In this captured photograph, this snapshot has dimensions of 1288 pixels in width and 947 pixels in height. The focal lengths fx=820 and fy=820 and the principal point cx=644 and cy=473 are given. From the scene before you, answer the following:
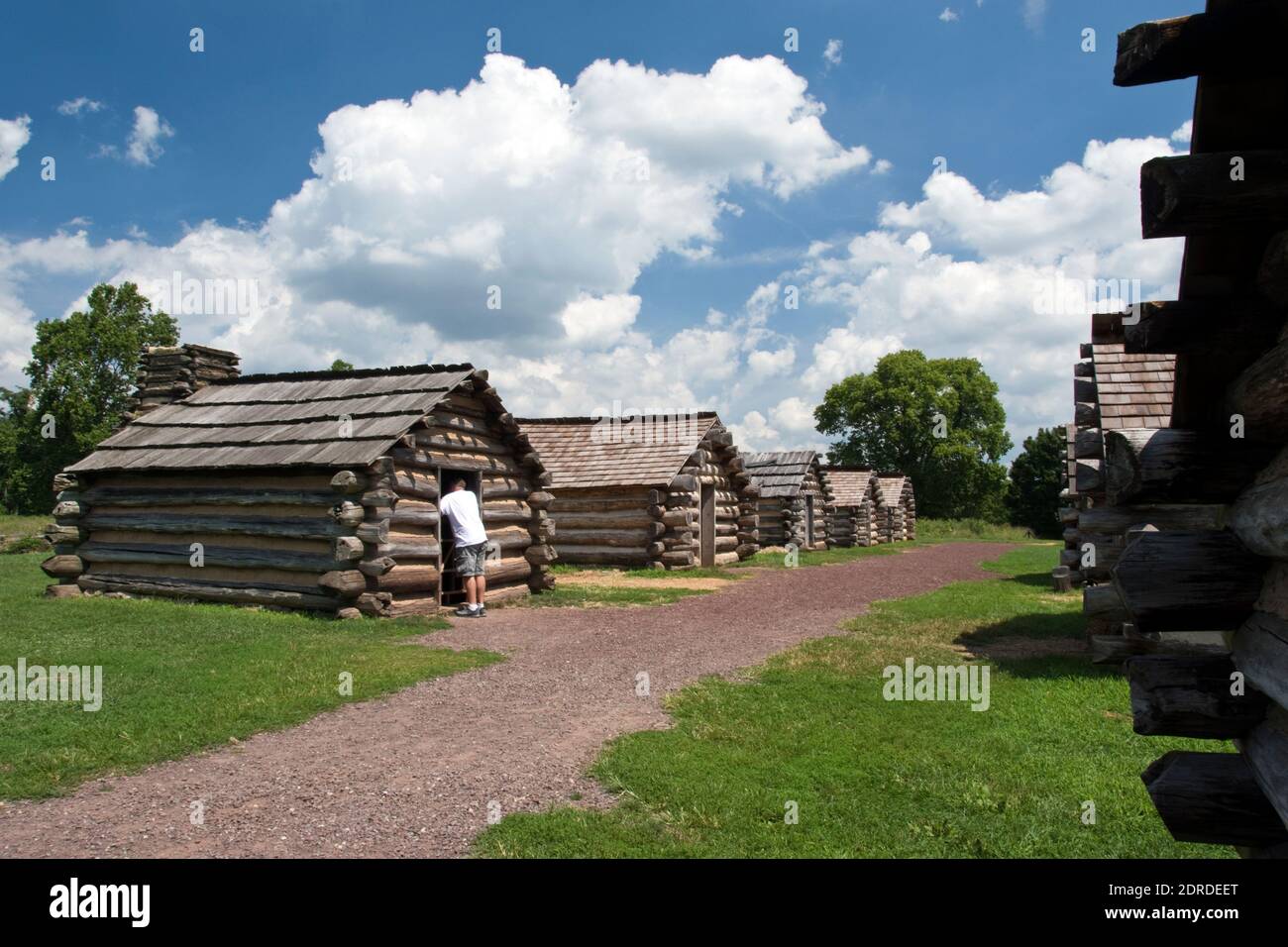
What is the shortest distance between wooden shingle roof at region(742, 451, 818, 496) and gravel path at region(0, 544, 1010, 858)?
2486 cm

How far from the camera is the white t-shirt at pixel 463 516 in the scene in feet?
45.6

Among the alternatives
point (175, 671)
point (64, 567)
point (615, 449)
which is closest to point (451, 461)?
point (175, 671)

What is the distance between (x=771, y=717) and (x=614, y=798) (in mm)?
2359

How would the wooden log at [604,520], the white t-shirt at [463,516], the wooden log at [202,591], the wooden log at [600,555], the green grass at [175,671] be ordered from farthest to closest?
the wooden log at [604,520] < the wooden log at [600,555] < the white t-shirt at [463,516] < the wooden log at [202,591] < the green grass at [175,671]

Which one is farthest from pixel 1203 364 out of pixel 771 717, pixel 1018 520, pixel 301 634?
pixel 1018 520

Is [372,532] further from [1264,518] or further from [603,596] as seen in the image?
[1264,518]

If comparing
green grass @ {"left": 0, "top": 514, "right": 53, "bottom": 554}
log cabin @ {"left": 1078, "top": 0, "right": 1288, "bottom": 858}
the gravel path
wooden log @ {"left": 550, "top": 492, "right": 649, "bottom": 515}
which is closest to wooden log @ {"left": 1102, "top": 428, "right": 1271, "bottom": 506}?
log cabin @ {"left": 1078, "top": 0, "right": 1288, "bottom": 858}

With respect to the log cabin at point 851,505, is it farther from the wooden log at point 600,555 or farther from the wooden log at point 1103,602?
the wooden log at point 1103,602

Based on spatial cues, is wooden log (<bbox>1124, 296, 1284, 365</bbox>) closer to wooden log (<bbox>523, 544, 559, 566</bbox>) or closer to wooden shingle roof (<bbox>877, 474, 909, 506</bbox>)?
wooden log (<bbox>523, 544, 559, 566</bbox>)

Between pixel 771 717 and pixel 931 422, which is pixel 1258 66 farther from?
pixel 931 422

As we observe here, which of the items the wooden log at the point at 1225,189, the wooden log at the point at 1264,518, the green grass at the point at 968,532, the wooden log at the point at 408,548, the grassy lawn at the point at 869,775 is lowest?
the green grass at the point at 968,532

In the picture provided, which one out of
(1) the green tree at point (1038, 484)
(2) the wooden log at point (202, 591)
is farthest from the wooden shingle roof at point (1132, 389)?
(1) the green tree at point (1038, 484)

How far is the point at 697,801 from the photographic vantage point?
5.09m

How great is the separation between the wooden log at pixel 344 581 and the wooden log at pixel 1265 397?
11.8 metres
